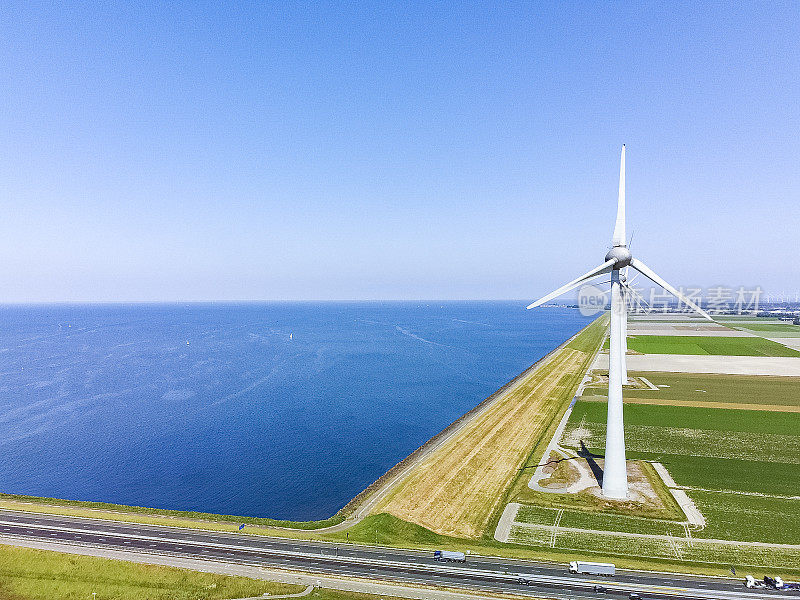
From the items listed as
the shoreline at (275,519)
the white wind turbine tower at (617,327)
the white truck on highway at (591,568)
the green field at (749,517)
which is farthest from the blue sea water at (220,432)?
the green field at (749,517)

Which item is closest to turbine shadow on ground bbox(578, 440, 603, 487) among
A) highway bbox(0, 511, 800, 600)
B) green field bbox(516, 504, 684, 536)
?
green field bbox(516, 504, 684, 536)

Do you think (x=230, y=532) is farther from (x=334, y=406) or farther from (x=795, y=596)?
(x=334, y=406)

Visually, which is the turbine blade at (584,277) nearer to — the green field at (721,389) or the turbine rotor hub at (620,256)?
the turbine rotor hub at (620,256)

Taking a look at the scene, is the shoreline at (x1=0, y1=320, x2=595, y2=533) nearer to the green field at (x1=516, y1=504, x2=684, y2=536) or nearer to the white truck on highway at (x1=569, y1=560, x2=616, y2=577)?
the green field at (x1=516, y1=504, x2=684, y2=536)

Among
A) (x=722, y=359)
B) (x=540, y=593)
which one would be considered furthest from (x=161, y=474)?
(x=722, y=359)

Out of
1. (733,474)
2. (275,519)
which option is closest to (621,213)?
(733,474)
